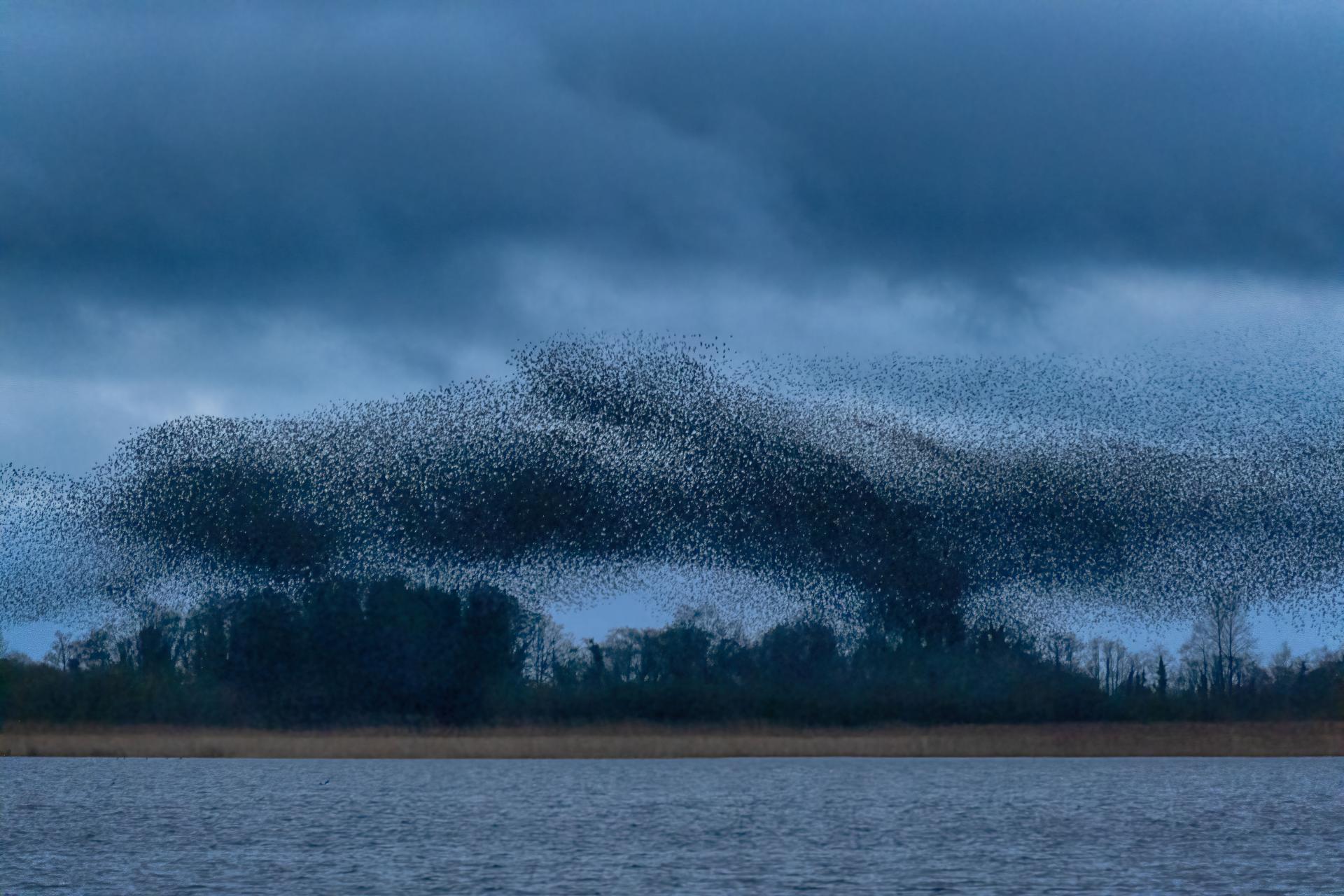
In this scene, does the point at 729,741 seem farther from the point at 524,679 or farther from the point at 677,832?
the point at 677,832

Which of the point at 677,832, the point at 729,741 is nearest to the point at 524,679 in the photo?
the point at 729,741

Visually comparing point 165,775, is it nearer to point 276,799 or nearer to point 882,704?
point 276,799

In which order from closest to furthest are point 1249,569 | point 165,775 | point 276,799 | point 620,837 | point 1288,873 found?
1. point 1288,873
2. point 620,837
3. point 276,799
4. point 165,775
5. point 1249,569

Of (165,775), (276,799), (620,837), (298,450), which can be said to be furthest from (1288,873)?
(298,450)

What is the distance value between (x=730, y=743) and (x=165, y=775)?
19936mm

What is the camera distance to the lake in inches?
741

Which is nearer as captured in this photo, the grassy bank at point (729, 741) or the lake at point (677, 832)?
the lake at point (677, 832)

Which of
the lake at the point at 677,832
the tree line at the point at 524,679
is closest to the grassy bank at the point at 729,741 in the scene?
the tree line at the point at 524,679

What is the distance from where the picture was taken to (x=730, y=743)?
177 feet

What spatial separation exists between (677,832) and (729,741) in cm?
2885

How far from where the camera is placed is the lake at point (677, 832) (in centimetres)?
1883

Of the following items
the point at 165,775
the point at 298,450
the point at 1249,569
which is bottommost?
the point at 165,775

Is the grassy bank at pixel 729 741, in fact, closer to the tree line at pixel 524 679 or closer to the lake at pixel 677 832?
the tree line at pixel 524 679

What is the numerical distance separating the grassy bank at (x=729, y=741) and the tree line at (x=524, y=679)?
476 millimetres
